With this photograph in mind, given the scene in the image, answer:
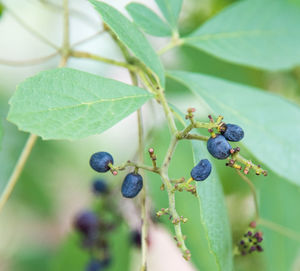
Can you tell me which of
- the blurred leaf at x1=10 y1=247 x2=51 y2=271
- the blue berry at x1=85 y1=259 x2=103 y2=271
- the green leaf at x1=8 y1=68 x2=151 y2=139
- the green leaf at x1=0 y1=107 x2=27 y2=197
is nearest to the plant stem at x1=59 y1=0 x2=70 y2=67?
the green leaf at x1=8 y1=68 x2=151 y2=139

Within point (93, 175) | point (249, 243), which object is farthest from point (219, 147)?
point (93, 175)

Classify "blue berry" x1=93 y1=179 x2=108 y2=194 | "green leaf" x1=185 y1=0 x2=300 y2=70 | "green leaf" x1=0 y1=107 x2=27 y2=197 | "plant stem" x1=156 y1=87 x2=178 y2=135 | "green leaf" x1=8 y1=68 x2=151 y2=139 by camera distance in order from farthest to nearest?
"green leaf" x1=0 y1=107 x2=27 y2=197, "blue berry" x1=93 y1=179 x2=108 y2=194, "green leaf" x1=185 y1=0 x2=300 y2=70, "plant stem" x1=156 y1=87 x2=178 y2=135, "green leaf" x1=8 y1=68 x2=151 y2=139

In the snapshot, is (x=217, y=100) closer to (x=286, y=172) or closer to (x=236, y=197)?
(x=286, y=172)

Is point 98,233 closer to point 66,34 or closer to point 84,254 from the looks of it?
point 84,254

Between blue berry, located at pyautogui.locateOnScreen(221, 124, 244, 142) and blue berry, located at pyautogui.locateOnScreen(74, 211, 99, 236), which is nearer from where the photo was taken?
blue berry, located at pyautogui.locateOnScreen(221, 124, 244, 142)

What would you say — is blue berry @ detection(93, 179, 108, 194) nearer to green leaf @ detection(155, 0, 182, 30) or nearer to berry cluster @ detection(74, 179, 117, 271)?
berry cluster @ detection(74, 179, 117, 271)

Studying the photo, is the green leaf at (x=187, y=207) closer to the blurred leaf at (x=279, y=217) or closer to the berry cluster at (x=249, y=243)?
the berry cluster at (x=249, y=243)

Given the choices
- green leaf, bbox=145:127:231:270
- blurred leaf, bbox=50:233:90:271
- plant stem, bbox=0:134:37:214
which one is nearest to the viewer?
plant stem, bbox=0:134:37:214

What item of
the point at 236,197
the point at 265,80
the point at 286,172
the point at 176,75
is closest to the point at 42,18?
the point at 265,80
